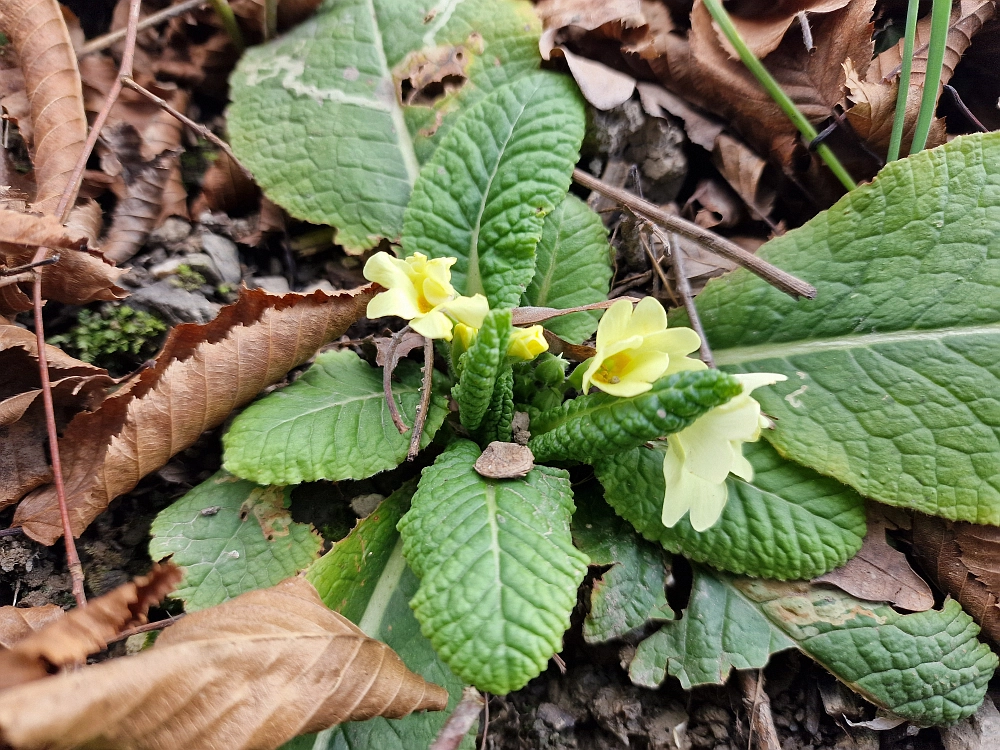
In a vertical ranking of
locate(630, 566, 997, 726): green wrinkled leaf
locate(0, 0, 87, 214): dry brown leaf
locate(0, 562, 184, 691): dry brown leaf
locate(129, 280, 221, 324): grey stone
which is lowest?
locate(630, 566, 997, 726): green wrinkled leaf

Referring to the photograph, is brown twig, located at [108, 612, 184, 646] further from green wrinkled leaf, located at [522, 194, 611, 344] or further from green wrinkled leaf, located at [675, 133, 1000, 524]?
green wrinkled leaf, located at [675, 133, 1000, 524]

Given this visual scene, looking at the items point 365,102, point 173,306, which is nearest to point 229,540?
point 173,306

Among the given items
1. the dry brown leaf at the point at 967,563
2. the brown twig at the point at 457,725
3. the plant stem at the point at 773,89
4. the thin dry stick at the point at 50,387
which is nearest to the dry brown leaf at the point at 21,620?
the thin dry stick at the point at 50,387

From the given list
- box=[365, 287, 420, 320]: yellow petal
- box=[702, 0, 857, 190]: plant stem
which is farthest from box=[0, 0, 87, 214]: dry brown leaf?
box=[702, 0, 857, 190]: plant stem

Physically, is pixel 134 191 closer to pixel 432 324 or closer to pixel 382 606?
pixel 432 324

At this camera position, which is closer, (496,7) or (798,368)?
(798,368)

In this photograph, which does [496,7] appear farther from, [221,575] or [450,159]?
[221,575]

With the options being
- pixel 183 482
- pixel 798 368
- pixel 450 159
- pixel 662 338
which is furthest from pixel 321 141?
pixel 798 368
